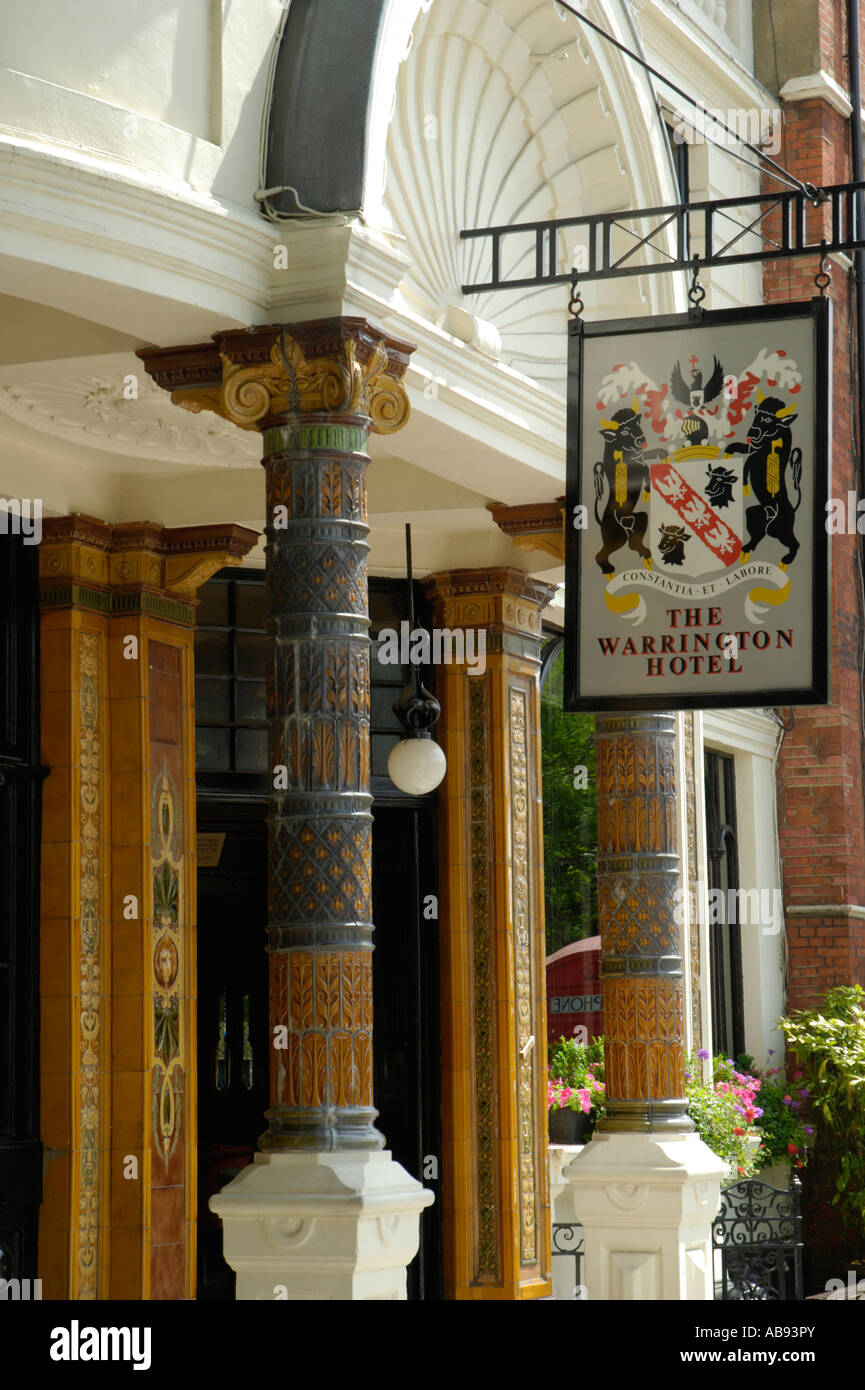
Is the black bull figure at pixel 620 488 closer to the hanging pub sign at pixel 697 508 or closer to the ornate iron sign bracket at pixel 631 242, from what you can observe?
the hanging pub sign at pixel 697 508

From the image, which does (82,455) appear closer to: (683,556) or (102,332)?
(102,332)

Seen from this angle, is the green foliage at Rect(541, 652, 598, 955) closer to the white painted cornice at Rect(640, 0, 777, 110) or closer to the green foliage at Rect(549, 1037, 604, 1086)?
the green foliage at Rect(549, 1037, 604, 1086)

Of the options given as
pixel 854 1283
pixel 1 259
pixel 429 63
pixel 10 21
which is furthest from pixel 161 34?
pixel 854 1283

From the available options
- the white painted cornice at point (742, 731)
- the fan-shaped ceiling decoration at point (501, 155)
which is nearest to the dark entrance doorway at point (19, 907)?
the fan-shaped ceiling decoration at point (501, 155)

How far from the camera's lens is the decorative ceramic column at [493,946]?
10.9 metres

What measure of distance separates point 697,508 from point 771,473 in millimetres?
331

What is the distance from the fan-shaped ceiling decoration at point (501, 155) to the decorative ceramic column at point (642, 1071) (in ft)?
6.79

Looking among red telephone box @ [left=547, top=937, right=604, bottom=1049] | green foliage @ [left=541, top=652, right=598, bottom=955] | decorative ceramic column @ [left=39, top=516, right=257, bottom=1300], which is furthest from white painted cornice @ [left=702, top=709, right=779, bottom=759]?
decorative ceramic column @ [left=39, top=516, right=257, bottom=1300]

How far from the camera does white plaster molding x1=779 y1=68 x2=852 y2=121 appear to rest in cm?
1534

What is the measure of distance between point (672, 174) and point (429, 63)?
5.36 feet

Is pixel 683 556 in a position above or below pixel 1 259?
below

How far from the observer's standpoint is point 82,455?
9516 mm

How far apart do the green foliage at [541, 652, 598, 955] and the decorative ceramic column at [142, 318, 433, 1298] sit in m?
A: 6.05

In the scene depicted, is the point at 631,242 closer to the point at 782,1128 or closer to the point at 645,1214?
the point at 645,1214
